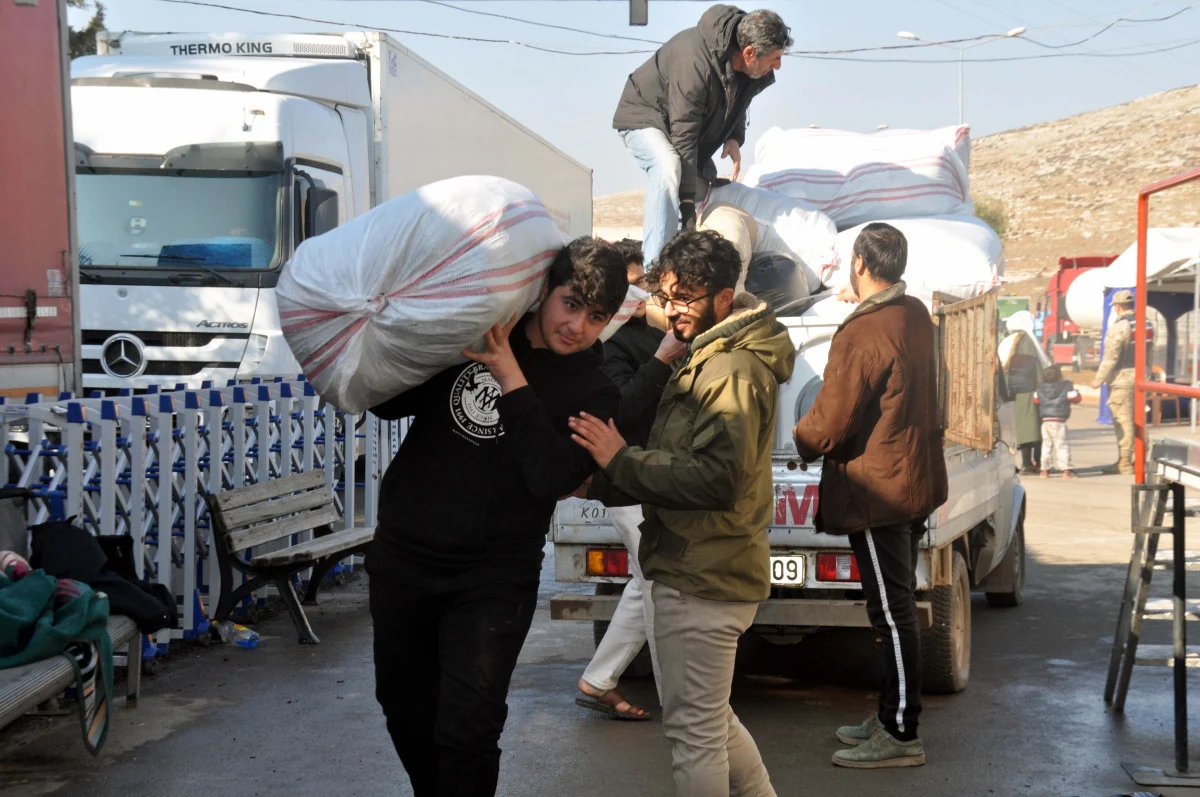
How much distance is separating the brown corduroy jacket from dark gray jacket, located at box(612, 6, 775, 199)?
2078 mm

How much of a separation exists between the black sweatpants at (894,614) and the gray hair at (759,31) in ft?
9.12

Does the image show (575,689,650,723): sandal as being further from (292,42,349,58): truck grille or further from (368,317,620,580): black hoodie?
(292,42,349,58): truck grille

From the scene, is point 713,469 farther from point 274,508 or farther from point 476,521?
point 274,508

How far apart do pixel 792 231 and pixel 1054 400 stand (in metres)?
10.2

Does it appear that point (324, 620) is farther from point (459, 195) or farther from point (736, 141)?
point (459, 195)

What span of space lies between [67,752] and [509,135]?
11.4 m

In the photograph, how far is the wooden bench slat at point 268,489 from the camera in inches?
290

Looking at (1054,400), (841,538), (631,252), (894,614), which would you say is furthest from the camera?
(1054,400)

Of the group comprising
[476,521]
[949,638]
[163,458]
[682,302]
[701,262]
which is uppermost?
[701,262]

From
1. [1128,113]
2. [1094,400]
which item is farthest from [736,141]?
[1128,113]

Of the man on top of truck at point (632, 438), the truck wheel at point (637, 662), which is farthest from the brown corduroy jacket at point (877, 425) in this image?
the truck wheel at point (637, 662)

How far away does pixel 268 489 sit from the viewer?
7.75m

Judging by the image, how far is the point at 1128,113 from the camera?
10825 cm

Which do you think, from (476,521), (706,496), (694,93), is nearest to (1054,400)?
(694,93)
